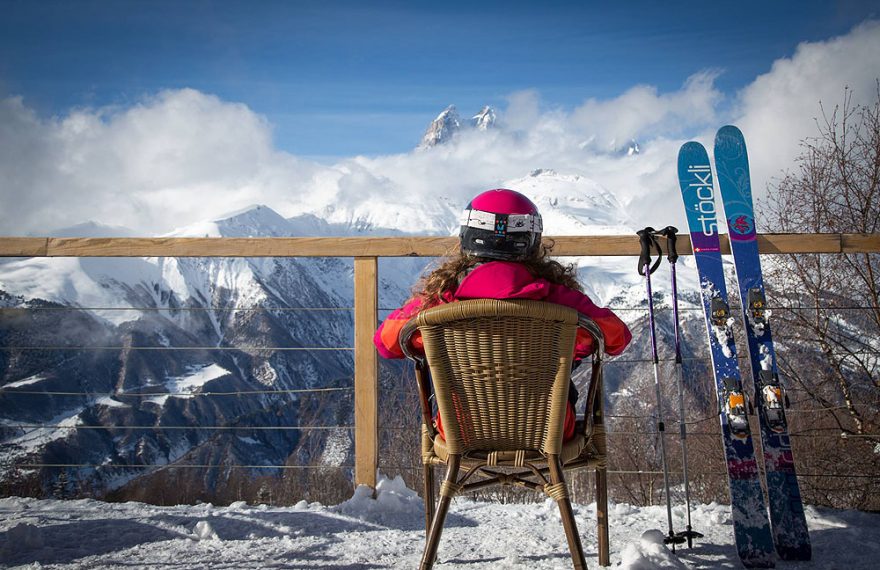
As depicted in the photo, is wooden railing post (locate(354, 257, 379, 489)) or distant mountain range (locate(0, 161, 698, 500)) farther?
distant mountain range (locate(0, 161, 698, 500))

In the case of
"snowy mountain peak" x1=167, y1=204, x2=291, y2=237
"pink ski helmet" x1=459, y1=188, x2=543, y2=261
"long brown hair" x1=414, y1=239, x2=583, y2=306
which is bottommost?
"long brown hair" x1=414, y1=239, x2=583, y2=306

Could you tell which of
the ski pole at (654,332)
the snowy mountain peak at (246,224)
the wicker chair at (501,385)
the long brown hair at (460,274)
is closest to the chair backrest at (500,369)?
the wicker chair at (501,385)

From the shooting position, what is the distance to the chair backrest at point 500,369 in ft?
4.76

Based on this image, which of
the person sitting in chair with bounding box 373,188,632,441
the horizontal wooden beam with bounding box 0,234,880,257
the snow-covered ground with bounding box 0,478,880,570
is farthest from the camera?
the horizontal wooden beam with bounding box 0,234,880,257

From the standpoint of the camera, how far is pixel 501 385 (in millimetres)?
1543

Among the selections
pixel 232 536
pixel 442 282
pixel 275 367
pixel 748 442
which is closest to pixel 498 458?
pixel 442 282

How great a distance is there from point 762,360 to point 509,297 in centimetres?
135

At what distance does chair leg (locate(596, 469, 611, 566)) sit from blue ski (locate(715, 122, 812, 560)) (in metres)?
0.65

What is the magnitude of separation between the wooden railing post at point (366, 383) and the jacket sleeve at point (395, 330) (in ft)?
3.40

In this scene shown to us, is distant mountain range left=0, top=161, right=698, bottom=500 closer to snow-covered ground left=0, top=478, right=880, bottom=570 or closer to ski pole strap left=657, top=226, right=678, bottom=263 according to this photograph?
snow-covered ground left=0, top=478, right=880, bottom=570

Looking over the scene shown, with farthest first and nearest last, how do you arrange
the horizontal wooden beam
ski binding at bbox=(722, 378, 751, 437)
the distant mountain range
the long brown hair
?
the distant mountain range
the horizontal wooden beam
ski binding at bbox=(722, 378, 751, 437)
the long brown hair

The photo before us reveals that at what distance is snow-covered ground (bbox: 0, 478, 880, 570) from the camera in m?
2.11

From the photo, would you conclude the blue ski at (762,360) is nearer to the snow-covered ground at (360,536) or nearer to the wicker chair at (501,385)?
the snow-covered ground at (360,536)

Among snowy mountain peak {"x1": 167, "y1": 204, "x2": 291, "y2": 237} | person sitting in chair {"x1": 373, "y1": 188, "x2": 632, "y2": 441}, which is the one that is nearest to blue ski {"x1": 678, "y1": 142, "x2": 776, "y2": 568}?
person sitting in chair {"x1": 373, "y1": 188, "x2": 632, "y2": 441}
